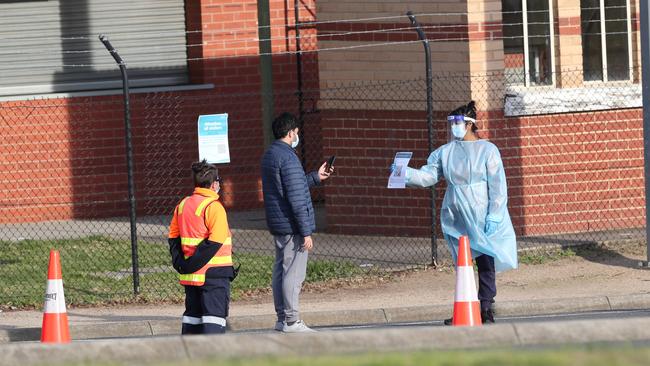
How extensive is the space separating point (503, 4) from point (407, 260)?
3.32 meters

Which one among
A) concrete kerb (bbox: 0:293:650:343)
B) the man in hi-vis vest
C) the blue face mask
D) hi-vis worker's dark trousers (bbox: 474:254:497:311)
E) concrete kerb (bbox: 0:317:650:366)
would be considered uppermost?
the blue face mask

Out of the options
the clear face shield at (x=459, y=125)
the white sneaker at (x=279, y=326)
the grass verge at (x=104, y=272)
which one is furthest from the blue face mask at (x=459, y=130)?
the grass verge at (x=104, y=272)

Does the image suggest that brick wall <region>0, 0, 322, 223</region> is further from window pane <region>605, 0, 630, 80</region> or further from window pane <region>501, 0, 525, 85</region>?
window pane <region>605, 0, 630, 80</region>

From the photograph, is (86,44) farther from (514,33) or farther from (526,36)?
(526,36)

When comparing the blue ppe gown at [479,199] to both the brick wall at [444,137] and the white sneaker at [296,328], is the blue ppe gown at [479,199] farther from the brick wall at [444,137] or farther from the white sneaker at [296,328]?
the brick wall at [444,137]

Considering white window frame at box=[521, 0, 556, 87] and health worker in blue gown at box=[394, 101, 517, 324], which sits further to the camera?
Answer: white window frame at box=[521, 0, 556, 87]

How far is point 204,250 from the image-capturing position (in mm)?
10633

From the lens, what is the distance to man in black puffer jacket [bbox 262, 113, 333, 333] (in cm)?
1178

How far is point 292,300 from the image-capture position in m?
11.9

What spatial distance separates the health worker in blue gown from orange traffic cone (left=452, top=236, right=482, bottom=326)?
18.1 inches

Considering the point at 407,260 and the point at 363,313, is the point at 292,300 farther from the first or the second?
the point at 407,260

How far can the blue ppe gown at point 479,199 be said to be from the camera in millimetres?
11781

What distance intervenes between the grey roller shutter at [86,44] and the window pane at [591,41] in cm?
605

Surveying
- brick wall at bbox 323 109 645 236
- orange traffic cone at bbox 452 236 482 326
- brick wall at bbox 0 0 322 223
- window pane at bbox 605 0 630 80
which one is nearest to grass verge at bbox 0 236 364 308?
brick wall at bbox 323 109 645 236
